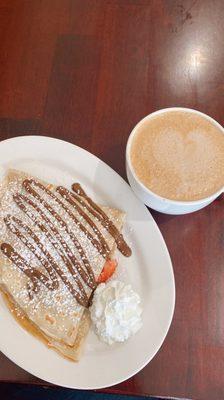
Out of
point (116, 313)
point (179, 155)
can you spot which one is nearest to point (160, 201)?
point (179, 155)

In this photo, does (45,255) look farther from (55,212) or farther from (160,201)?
(160,201)

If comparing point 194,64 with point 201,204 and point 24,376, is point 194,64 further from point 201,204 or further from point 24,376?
point 24,376

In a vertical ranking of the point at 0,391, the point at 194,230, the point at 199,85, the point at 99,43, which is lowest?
the point at 0,391

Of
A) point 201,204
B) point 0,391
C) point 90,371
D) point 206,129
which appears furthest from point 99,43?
point 0,391

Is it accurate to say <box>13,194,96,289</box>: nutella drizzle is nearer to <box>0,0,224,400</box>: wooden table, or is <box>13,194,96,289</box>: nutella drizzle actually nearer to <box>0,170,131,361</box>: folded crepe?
<box>0,170,131,361</box>: folded crepe

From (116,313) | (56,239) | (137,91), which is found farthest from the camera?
(137,91)

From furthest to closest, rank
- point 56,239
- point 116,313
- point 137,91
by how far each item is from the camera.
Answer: point 137,91 → point 56,239 → point 116,313
